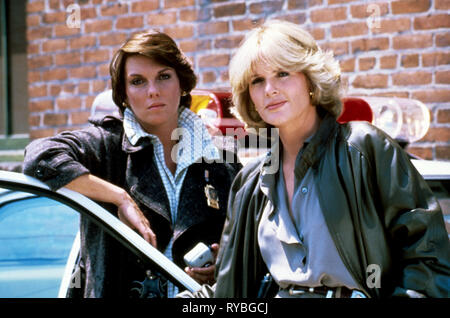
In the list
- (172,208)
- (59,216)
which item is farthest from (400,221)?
(59,216)

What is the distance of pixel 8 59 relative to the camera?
5414 mm

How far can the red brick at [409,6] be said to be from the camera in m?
3.72

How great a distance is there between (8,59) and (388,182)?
4577 mm

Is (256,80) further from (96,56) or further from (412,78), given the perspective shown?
(96,56)

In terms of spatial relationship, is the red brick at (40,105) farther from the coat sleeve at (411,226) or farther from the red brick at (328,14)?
the coat sleeve at (411,226)

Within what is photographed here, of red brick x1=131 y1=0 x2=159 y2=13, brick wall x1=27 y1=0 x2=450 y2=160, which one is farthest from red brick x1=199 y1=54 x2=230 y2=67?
red brick x1=131 y1=0 x2=159 y2=13

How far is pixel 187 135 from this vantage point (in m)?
2.38

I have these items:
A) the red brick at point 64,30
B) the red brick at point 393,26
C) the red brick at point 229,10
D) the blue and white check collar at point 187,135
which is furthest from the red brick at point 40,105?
the blue and white check collar at point 187,135

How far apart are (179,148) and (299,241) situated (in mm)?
876

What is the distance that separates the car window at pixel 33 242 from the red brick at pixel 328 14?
2383 millimetres

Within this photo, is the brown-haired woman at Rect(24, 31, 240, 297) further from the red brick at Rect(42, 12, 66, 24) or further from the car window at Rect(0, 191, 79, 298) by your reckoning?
the red brick at Rect(42, 12, 66, 24)

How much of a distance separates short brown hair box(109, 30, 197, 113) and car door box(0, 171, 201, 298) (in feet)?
1.65

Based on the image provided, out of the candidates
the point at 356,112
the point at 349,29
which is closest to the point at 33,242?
the point at 356,112

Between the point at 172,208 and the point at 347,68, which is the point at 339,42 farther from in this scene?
the point at 172,208
